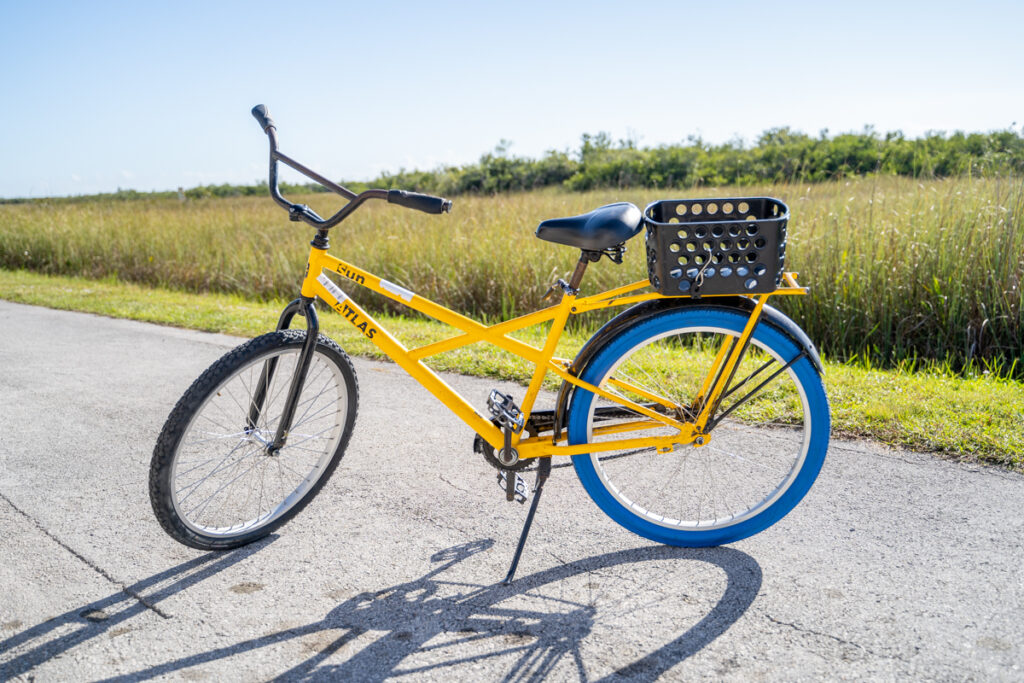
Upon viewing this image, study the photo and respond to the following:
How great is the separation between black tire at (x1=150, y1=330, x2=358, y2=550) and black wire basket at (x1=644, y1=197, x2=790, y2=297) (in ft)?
4.33

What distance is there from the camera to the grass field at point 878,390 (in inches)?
151

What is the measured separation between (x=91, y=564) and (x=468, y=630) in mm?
1519

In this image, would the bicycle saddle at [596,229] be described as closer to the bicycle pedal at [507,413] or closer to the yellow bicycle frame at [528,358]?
the yellow bicycle frame at [528,358]

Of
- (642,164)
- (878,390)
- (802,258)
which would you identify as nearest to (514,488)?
(878,390)

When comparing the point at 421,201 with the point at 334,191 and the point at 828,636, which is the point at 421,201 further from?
the point at 828,636

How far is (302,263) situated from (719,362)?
8359mm

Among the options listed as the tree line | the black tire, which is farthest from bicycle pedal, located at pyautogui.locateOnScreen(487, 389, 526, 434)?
the tree line

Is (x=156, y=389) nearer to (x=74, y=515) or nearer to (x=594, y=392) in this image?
(x=74, y=515)

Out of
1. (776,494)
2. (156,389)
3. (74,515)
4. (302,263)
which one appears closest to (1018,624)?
(776,494)

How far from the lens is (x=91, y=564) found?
288 cm

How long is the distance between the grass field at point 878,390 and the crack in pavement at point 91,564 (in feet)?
9.26

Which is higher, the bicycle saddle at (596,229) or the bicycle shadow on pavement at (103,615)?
the bicycle saddle at (596,229)

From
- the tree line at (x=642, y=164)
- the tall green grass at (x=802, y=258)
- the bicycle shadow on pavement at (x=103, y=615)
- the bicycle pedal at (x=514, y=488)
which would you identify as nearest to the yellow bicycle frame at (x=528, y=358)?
the bicycle pedal at (x=514, y=488)

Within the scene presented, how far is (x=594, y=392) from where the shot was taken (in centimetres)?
280
